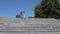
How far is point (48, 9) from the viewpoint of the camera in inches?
1116

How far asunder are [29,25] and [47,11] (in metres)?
16.2

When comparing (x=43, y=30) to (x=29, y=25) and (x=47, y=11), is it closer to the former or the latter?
(x=29, y=25)

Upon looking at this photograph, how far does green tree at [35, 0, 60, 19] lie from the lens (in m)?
27.7

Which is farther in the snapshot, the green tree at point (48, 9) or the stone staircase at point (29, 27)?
the green tree at point (48, 9)

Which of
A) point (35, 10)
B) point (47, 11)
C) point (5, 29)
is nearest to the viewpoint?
point (5, 29)

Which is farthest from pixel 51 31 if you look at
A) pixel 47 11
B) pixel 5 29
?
pixel 47 11

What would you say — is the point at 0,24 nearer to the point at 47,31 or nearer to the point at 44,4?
the point at 47,31

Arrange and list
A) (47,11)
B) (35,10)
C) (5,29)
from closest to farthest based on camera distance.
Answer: (5,29) < (47,11) < (35,10)

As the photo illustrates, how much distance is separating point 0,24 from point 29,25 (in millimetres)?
1767

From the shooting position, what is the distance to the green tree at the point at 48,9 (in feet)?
91.0

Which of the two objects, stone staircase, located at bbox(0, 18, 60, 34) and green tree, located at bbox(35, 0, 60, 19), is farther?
green tree, located at bbox(35, 0, 60, 19)

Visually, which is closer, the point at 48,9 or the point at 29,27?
the point at 29,27

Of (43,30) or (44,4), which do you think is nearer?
(43,30)

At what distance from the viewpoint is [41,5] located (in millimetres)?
29844
